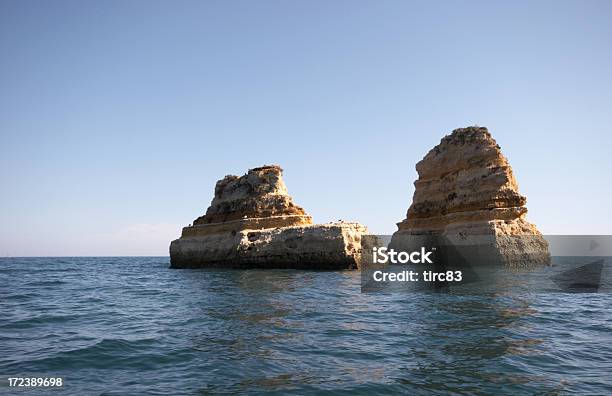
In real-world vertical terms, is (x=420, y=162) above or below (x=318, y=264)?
above

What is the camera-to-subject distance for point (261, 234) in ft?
116

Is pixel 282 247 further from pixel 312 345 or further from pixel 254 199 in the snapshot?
pixel 312 345

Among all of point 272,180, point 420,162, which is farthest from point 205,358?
point 420,162

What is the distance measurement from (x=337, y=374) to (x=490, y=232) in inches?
1266

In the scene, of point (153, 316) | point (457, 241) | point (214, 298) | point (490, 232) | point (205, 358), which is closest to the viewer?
point (205, 358)

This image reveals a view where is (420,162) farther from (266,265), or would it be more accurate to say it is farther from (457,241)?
(266,265)

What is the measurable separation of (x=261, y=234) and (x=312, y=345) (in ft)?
86.7

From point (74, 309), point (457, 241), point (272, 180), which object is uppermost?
point (272, 180)

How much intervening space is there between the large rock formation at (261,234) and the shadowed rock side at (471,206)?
10737 mm

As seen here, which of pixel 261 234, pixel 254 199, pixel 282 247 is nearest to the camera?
pixel 282 247

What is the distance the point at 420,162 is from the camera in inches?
1973

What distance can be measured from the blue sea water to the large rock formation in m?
16.0

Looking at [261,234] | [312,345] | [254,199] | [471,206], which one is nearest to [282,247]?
[261,234]

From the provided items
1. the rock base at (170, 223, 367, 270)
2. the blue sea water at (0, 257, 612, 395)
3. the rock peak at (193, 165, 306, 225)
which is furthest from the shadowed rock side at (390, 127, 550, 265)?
the blue sea water at (0, 257, 612, 395)
